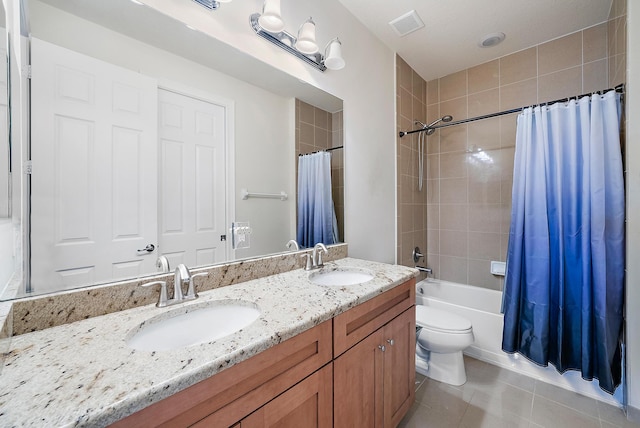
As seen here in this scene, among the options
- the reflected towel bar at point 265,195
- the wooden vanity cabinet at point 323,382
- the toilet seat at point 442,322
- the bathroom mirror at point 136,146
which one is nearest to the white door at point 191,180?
the bathroom mirror at point 136,146

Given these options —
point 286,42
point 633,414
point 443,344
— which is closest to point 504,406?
point 443,344

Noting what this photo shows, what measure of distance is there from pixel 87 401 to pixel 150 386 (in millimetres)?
97

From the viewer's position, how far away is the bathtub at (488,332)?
1652 mm

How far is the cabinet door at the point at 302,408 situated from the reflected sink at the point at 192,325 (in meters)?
0.26

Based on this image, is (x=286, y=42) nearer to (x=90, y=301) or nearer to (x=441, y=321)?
(x=90, y=301)

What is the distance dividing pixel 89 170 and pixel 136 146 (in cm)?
17

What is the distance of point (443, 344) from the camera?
5.60 ft

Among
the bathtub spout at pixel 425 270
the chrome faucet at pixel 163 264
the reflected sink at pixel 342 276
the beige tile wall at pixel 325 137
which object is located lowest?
the bathtub spout at pixel 425 270

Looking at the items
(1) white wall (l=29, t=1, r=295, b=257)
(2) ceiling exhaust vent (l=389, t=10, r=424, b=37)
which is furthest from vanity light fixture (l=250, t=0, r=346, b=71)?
(2) ceiling exhaust vent (l=389, t=10, r=424, b=37)

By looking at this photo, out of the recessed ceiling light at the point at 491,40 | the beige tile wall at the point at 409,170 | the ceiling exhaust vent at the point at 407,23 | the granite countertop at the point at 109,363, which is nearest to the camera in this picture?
the granite countertop at the point at 109,363

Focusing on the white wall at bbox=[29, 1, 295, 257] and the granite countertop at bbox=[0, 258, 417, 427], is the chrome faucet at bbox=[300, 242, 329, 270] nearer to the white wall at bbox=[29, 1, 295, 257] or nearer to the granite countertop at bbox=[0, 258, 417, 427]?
the white wall at bbox=[29, 1, 295, 257]

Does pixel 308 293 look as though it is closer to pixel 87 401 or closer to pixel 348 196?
pixel 87 401

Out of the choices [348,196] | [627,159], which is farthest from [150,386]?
[627,159]

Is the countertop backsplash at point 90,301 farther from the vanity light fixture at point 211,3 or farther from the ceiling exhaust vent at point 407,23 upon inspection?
the ceiling exhaust vent at point 407,23
